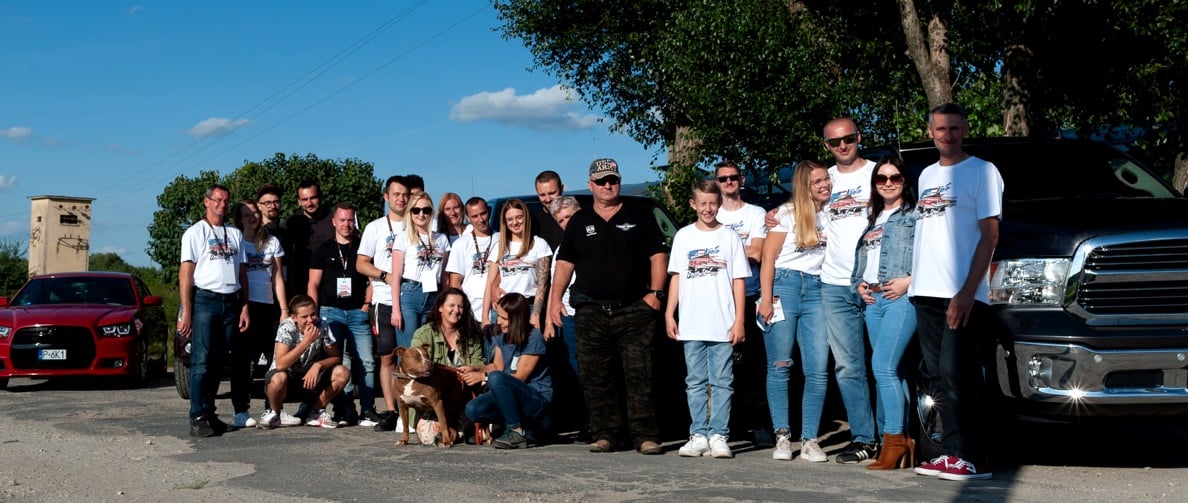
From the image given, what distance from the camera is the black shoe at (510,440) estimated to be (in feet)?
27.7

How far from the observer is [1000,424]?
266 inches

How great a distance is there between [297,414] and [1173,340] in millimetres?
6679

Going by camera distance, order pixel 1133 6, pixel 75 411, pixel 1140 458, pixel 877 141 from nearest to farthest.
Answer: pixel 1140 458
pixel 75 411
pixel 1133 6
pixel 877 141

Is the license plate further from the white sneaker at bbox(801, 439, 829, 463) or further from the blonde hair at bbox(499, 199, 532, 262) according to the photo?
the white sneaker at bbox(801, 439, 829, 463)

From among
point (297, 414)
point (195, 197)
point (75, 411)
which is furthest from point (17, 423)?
point (195, 197)

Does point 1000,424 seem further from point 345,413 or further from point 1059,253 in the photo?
point 345,413

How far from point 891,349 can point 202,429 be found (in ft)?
17.4

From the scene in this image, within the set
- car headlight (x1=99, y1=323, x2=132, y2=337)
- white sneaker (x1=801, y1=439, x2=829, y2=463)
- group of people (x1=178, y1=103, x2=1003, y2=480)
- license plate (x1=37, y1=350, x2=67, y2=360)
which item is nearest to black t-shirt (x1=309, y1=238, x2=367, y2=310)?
group of people (x1=178, y1=103, x2=1003, y2=480)

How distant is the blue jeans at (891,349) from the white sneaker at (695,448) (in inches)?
50.2

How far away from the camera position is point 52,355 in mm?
14695

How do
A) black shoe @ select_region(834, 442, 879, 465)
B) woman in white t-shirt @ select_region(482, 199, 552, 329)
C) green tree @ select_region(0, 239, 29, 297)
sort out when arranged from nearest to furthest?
black shoe @ select_region(834, 442, 879, 465), woman in white t-shirt @ select_region(482, 199, 552, 329), green tree @ select_region(0, 239, 29, 297)

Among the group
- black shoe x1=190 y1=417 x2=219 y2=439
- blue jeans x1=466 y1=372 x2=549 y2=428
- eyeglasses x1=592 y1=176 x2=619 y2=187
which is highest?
eyeglasses x1=592 y1=176 x2=619 y2=187

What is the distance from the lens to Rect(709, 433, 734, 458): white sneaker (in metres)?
7.74

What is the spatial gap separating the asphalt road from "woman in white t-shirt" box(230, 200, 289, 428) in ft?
1.92
